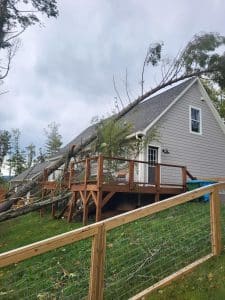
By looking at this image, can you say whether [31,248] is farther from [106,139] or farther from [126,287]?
[106,139]

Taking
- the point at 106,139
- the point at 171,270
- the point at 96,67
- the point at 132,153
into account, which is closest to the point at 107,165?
the point at 106,139

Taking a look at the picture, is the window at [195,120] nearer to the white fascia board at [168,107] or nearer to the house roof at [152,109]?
the white fascia board at [168,107]

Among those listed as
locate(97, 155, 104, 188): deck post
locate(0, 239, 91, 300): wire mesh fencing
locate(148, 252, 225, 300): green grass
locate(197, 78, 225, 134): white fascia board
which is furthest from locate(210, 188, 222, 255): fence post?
locate(197, 78, 225, 134): white fascia board

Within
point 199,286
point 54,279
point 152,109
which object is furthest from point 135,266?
point 152,109

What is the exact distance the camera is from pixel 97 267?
9.76ft

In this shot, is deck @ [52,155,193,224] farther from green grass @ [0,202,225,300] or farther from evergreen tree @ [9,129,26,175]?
evergreen tree @ [9,129,26,175]

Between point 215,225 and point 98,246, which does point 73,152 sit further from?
point 98,246

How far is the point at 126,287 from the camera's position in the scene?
349cm

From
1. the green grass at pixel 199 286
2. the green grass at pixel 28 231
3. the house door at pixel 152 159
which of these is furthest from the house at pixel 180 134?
the green grass at pixel 199 286

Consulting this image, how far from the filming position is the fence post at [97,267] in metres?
2.94

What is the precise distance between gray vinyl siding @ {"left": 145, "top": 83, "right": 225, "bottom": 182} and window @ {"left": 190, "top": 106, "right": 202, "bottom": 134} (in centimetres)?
21

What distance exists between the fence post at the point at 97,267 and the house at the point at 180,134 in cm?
847

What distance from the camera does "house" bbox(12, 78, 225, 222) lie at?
12672 millimetres

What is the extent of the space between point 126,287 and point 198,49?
39.3 ft
